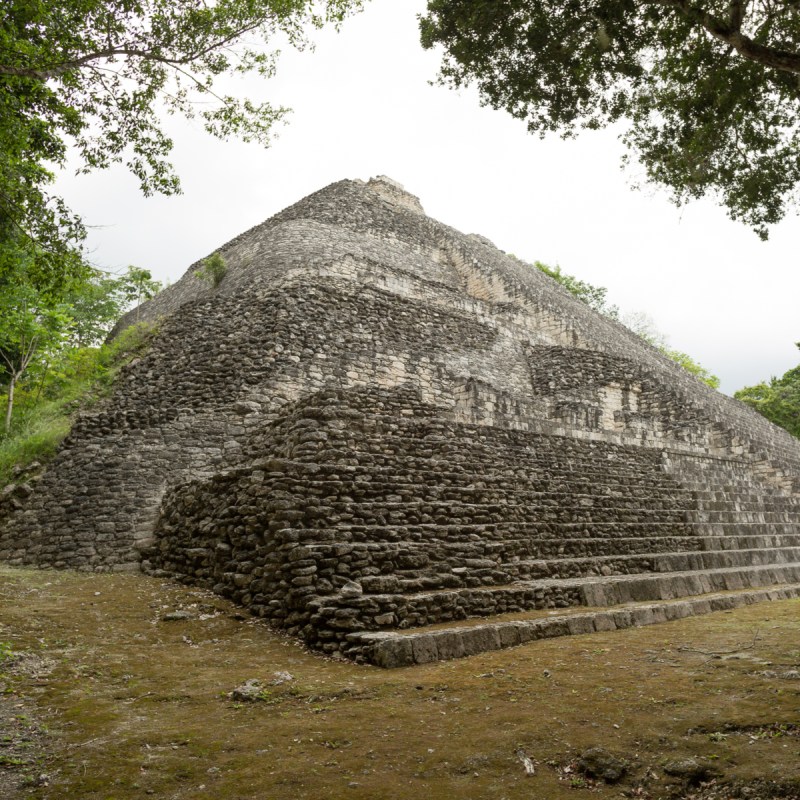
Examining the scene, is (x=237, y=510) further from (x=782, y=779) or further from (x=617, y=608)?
(x=782, y=779)

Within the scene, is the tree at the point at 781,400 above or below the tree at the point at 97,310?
below

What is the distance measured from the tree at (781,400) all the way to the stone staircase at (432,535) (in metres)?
→ 19.3

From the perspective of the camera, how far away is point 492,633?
5.30m

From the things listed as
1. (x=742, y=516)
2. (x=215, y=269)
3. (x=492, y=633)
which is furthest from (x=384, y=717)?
(x=215, y=269)

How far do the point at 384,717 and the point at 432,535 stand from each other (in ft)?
9.51

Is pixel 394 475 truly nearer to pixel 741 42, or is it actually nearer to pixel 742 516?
pixel 741 42

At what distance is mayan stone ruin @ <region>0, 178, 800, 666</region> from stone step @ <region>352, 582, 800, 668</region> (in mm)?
23

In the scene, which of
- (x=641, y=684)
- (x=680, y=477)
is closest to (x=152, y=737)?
(x=641, y=684)

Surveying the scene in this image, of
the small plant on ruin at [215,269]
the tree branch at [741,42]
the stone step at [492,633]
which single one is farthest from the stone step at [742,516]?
the small plant on ruin at [215,269]

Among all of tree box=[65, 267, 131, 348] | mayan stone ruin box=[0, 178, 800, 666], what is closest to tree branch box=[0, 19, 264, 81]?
mayan stone ruin box=[0, 178, 800, 666]

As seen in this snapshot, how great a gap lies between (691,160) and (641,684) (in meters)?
5.56

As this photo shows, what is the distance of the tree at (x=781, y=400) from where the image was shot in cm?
2673

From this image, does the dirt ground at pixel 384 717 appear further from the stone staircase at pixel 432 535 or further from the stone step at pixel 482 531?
the stone step at pixel 482 531

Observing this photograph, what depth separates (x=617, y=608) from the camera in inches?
257
